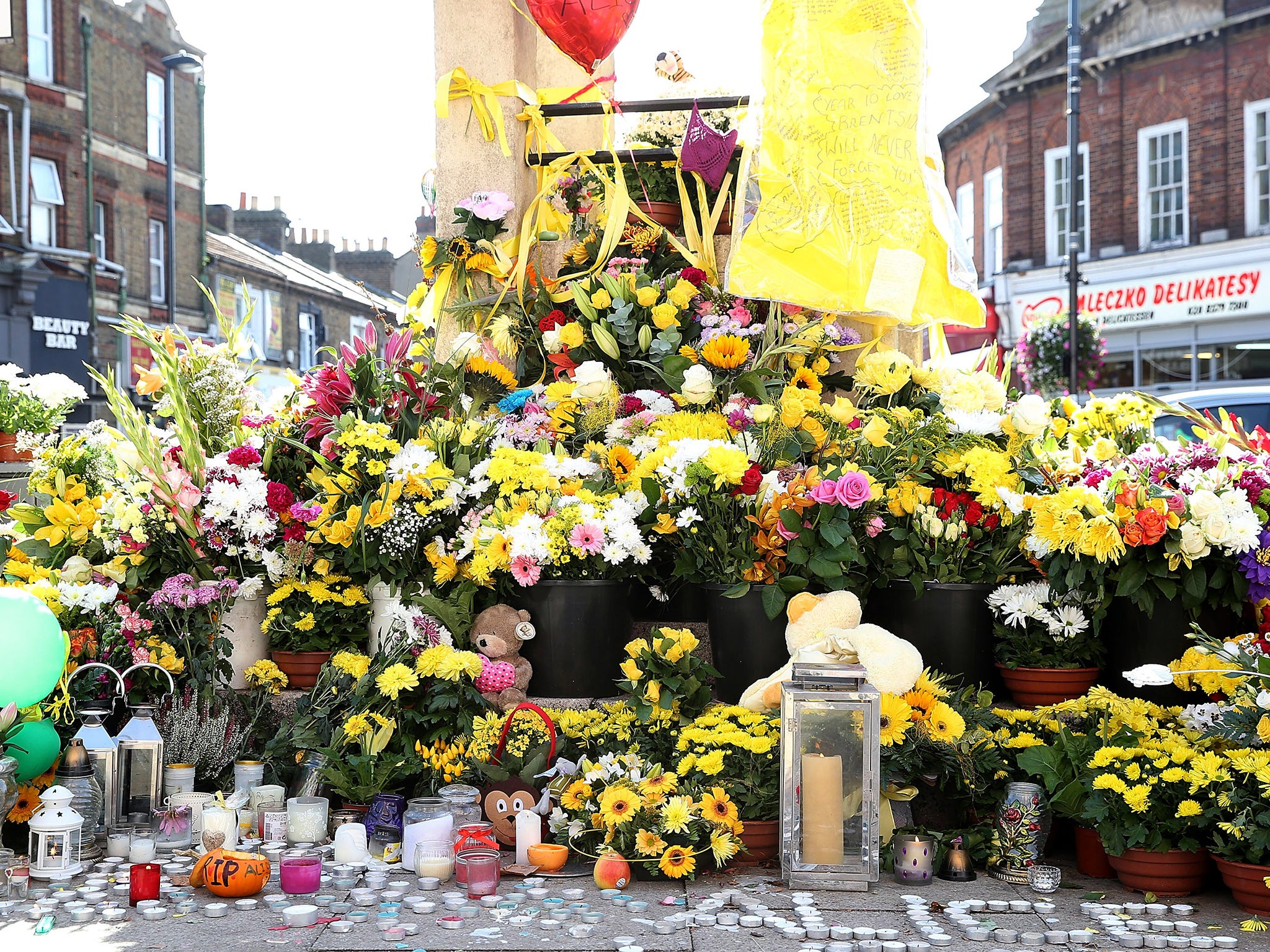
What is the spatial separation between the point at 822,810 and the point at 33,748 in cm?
211

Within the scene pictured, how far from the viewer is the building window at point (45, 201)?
18.5 meters

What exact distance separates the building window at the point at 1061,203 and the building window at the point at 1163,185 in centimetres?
97

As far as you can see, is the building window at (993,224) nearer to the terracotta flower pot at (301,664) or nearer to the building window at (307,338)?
the building window at (307,338)

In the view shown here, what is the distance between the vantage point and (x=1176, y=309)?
61.0ft

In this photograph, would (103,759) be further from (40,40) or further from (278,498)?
(40,40)

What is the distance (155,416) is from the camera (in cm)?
472

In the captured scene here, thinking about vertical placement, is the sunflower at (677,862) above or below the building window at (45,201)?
below

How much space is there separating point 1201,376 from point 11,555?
58.4ft

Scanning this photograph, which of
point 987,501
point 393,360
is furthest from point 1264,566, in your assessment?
point 393,360

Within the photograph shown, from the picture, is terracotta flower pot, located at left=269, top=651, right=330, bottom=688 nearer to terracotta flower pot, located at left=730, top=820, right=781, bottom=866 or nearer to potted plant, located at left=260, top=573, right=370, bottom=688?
potted plant, located at left=260, top=573, right=370, bottom=688

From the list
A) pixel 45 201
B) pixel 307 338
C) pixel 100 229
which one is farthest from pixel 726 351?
pixel 307 338

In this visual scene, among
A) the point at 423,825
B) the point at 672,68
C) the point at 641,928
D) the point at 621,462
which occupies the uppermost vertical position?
the point at 672,68

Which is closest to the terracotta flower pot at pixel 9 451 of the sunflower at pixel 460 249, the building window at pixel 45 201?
the sunflower at pixel 460 249

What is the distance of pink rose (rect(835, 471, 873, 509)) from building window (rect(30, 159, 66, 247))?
17984mm
